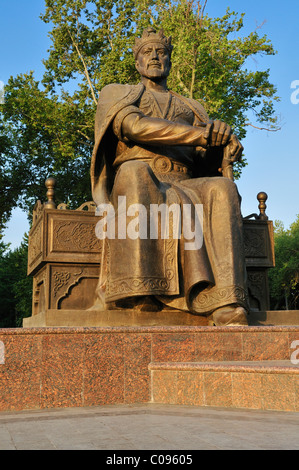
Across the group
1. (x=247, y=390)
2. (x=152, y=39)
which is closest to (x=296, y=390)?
(x=247, y=390)

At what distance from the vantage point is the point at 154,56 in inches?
270

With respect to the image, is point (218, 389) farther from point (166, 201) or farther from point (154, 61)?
point (154, 61)

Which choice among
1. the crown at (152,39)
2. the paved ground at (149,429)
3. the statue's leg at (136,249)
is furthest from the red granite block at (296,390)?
the crown at (152,39)

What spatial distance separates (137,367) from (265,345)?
1.19 metres

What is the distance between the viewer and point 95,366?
183 inches

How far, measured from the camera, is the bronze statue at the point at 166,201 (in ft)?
18.2

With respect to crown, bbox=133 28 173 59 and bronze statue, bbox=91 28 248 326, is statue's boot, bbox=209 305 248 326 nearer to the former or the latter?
bronze statue, bbox=91 28 248 326

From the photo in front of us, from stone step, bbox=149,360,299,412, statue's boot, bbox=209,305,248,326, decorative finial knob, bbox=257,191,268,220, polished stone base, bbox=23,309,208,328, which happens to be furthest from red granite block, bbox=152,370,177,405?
decorative finial knob, bbox=257,191,268,220

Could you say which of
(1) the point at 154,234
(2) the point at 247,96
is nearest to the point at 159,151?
(1) the point at 154,234

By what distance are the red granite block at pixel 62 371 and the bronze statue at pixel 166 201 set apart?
959 mm

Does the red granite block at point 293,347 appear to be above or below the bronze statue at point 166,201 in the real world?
below

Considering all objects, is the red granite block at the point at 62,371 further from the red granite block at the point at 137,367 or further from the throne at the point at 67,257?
the throne at the point at 67,257

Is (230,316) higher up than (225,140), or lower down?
lower down

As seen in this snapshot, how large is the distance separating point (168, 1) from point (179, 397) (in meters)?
19.9
